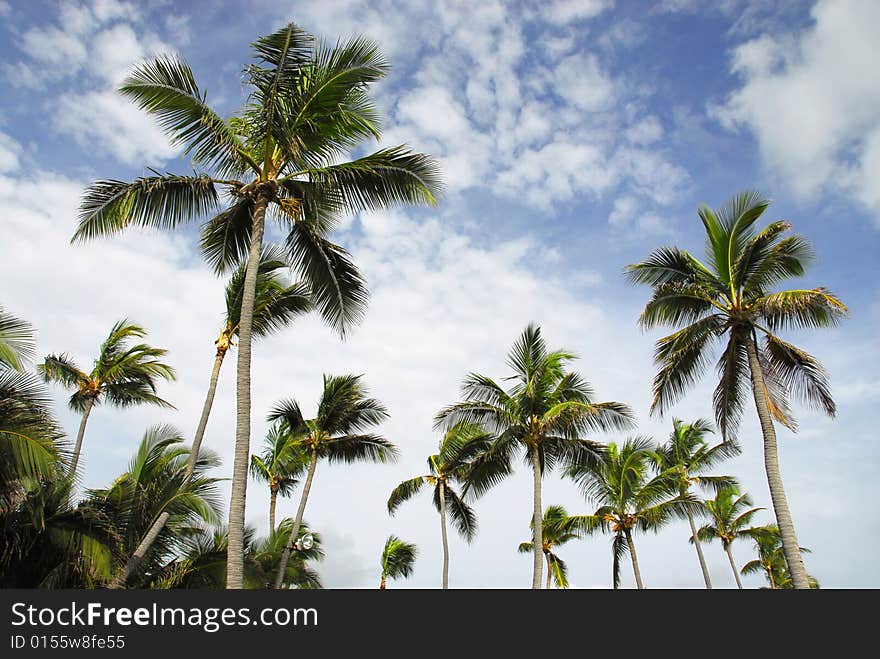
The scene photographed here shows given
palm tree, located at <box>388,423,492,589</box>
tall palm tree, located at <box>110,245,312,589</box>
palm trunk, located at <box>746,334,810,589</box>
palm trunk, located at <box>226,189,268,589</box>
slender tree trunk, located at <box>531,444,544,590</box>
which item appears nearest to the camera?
palm trunk, located at <box>226,189,268,589</box>

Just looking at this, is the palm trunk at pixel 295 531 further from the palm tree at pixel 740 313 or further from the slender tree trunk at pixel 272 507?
the palm tree at pixel 740 313

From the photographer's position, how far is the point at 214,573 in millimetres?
14141

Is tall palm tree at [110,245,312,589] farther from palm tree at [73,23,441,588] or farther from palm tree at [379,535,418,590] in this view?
palm tree at [379,535,418,590]

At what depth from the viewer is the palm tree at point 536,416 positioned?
20.0 meters

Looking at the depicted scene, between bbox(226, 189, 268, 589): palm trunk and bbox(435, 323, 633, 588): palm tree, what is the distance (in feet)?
37.3

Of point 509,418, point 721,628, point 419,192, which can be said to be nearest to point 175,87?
point 419,192

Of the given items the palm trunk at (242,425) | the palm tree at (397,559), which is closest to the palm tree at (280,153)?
the palm trunk at (242,425)

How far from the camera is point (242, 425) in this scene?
9992 millimetres

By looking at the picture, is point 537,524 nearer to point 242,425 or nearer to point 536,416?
point 536,416

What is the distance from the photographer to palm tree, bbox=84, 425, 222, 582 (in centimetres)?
1316

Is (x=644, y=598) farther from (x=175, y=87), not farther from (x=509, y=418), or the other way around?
(x=509, y=418)

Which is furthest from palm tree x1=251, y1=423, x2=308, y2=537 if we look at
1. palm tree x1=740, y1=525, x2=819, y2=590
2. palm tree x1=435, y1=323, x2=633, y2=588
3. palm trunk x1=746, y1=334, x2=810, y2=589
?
palm tree x1=740, y1=525, x2=819, y2=590

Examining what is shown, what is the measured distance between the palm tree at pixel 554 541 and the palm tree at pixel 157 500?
1996 centimetres

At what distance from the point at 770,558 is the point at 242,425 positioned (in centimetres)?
5014
